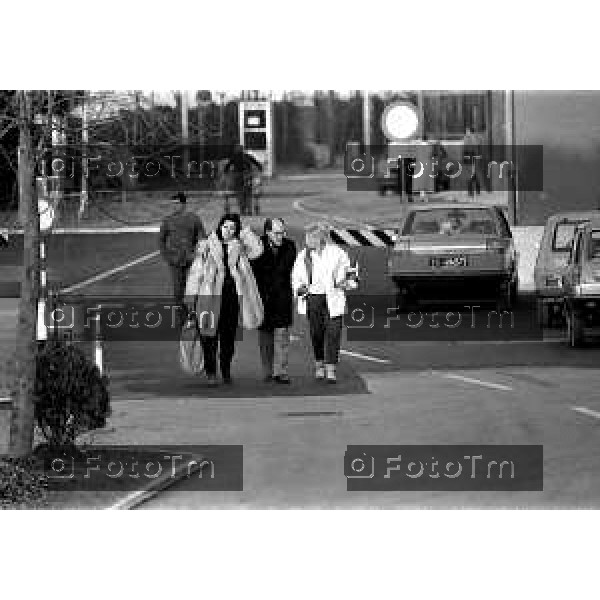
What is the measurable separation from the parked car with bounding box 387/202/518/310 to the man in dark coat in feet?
1.65

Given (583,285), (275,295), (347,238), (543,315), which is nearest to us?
(347,238)

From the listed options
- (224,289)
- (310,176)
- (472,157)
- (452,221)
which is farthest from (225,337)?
(472,157)

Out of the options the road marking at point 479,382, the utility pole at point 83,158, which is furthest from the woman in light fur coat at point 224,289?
the road marking at point 479,382

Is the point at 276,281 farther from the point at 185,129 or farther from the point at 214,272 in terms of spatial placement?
the point at 185,129

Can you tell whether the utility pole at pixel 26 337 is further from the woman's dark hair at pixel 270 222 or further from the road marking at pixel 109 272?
the woman's dark hair at pixel 270 222

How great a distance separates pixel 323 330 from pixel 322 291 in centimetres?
19

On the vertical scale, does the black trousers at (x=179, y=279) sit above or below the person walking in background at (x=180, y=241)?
below

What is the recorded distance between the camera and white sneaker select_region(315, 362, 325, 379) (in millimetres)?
26141

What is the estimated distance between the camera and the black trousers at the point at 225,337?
2614cm

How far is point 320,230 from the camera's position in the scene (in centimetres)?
2605

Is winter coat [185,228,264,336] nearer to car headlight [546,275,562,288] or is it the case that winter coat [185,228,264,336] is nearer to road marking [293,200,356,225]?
road marking [293,200,356,225]

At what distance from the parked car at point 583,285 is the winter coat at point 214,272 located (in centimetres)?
154
